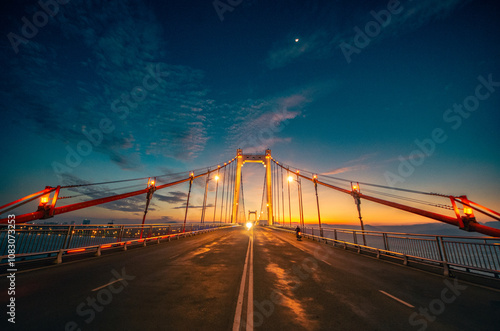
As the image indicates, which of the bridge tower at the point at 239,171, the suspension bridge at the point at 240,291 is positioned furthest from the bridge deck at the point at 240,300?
the bridge tower at the point at 239,171

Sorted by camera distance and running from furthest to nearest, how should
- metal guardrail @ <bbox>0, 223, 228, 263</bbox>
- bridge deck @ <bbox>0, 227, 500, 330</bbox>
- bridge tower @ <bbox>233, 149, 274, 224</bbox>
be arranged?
bridge tower @ <bbox>233, 149, 274, 224</bbox>
metal guardrail @ <bbox>0, 223, 228, 263</bbox>
bridge deck @ <bbox>0, 227, 500, 330</bbox>

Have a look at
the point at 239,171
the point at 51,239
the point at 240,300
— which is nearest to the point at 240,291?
the point at 240,300

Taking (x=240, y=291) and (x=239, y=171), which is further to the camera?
(x=239, y=171)

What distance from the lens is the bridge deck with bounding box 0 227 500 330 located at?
3.73m

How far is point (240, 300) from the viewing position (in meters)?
4.71

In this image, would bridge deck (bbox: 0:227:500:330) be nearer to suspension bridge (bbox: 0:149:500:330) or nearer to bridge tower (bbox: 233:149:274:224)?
suspension bridge (bbox: 0:149:500:330)

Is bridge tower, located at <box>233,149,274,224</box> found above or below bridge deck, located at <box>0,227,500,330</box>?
above

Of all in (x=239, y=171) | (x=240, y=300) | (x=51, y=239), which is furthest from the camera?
(x=239, y=171)

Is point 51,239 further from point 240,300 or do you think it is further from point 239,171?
point 239,171

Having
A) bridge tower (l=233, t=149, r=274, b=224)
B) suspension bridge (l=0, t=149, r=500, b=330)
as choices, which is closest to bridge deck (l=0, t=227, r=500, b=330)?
suspension bridge (l=0, t=149, r=500, b=330)

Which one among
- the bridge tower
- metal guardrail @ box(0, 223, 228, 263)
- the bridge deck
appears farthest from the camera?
the bridge tower

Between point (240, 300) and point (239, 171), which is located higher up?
point (239, 171)

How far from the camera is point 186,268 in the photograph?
7750mm

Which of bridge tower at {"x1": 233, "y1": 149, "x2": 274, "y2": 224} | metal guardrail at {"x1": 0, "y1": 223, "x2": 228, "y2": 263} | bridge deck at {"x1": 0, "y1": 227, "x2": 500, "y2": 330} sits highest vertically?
bridge tower at {"x1": 233, "y1": 149, "x2": 274, "y2": 224}
